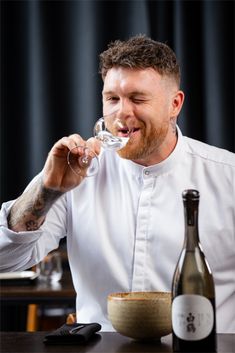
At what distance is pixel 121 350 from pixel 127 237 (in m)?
0.72

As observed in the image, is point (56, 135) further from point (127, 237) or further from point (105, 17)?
point (127, 237)

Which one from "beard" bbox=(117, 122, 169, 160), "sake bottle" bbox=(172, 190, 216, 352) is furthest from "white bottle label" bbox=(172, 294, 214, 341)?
"beard" bbox=(117, 122, 169, 160)

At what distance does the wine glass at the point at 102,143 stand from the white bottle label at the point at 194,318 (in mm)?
514

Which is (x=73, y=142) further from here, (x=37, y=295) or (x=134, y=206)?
(x=37, y=295)

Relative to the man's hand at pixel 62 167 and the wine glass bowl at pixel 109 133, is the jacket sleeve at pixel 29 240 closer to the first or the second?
the man's hand at pixel 62 167

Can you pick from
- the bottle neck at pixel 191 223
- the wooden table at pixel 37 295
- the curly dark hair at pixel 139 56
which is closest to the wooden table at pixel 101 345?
the bottle neck at pixel 191 223

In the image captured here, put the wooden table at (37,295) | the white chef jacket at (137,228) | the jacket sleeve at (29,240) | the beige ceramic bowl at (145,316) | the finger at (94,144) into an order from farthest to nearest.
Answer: the wooden table at (37,295) < the white chef jacket at (137,228) < the jacket sleeve at (29,240) < the finger at (94,144) < the beige ceramic bowl at (145,316)

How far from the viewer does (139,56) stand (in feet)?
6.71

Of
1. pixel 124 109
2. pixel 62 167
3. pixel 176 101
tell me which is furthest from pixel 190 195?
pixel 176 101

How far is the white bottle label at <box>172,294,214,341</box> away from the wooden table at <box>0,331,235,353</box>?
0.06 m

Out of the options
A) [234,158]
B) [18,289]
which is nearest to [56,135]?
[18,289]

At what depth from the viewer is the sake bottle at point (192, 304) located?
1.24 metres

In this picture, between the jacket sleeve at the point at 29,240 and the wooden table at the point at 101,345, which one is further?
the jacket sleeve at the point at 29,240

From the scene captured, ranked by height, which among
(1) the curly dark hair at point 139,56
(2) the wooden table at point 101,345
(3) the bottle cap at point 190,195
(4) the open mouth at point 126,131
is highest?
(1) the curly dark hair at point 139,56
